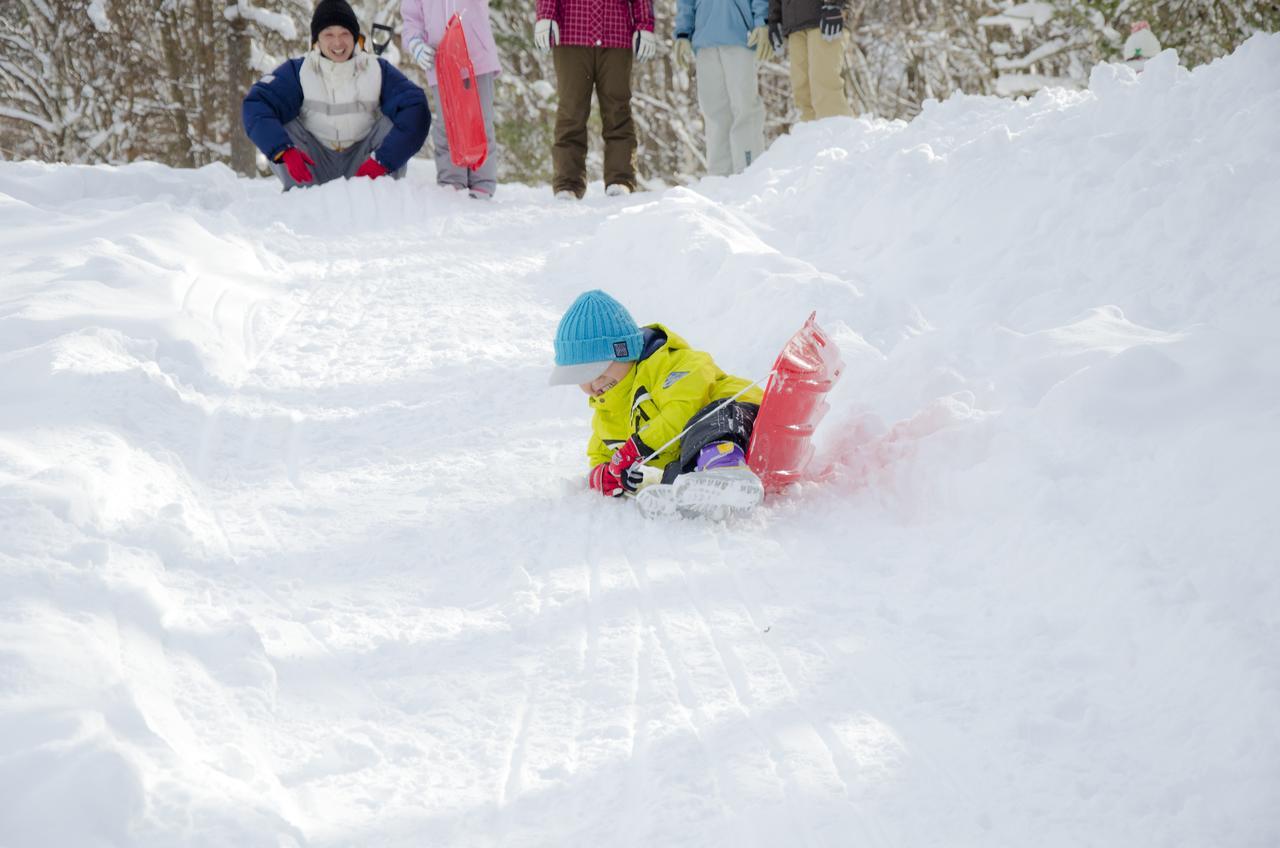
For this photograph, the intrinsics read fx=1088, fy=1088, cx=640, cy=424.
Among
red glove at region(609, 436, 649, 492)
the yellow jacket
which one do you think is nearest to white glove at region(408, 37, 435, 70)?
the yellow jacket

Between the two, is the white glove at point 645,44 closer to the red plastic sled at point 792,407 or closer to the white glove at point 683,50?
the white glove at point 683,50

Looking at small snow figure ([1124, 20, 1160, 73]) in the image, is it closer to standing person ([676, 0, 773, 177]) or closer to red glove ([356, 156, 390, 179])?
standing person ([676, 0, 773, 177])

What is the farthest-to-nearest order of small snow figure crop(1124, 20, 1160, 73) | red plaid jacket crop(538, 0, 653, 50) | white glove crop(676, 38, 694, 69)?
small snow figure crop(1124, 20, 1160, 73) → white glove crop(676, 38, 694, 69) → red plaid jacket crop(538, 0, 653, 50)

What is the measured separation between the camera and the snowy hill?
193 cm

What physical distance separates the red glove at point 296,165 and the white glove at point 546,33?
191cm

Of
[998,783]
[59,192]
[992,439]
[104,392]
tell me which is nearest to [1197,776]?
[998,783]

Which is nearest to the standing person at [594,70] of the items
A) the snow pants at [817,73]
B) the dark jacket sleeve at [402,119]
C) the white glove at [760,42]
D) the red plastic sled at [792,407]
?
the white glove at [760,42]

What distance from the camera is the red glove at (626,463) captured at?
340cm

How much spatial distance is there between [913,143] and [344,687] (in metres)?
5.17

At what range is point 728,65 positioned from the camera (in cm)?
837

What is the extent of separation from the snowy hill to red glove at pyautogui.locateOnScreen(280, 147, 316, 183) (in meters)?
2.56

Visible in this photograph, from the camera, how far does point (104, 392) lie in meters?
3.49

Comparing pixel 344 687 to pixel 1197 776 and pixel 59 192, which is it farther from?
pixel 59 192

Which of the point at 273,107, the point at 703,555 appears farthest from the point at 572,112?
the point at 703,555
